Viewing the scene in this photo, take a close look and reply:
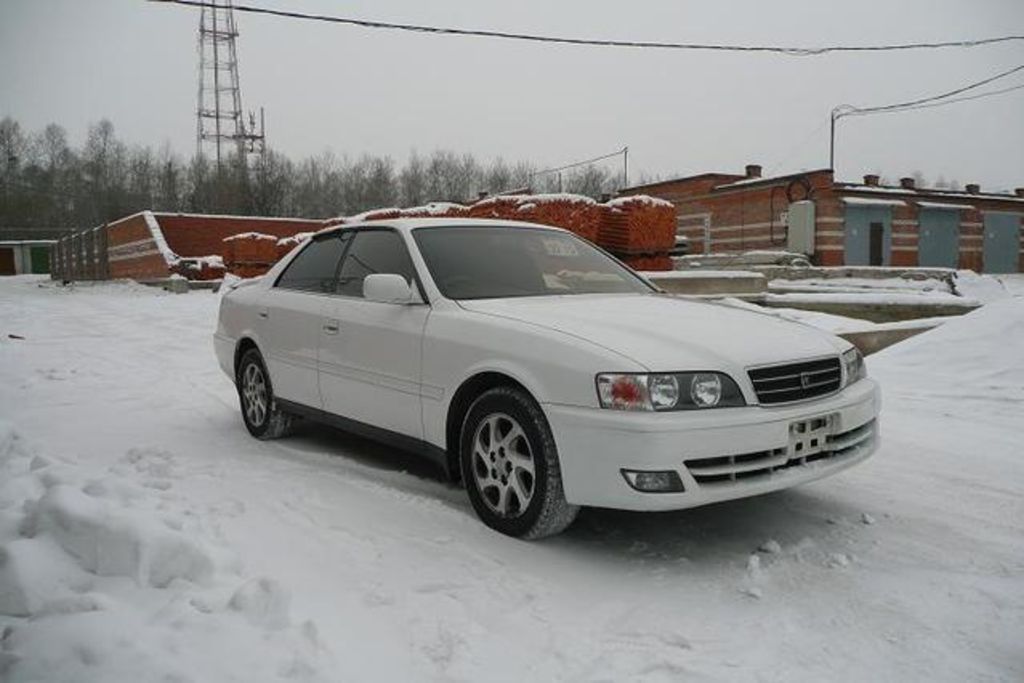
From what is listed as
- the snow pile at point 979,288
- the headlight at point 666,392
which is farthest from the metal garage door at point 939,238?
the headlight at point 666,392

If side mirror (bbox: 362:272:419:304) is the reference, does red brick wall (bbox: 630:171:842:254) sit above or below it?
above

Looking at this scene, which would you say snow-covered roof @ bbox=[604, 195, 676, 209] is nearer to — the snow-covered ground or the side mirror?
the snow-covered ground

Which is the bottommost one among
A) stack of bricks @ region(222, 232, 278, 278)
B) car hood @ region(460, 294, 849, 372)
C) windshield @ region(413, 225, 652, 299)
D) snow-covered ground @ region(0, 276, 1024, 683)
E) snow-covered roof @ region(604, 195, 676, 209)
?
snow-covered ground @ region(0, 276, 1024, 683)

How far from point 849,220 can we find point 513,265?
88.6 feet

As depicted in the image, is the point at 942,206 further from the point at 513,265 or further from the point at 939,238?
the point at 513,265

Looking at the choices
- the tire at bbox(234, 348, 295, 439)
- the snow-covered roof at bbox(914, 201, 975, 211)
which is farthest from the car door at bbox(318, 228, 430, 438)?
the snow-covered roof at bbox(914, 201, 975, 211)

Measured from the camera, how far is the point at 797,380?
137 inches

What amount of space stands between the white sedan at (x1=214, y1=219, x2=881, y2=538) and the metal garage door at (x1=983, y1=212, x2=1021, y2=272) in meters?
34.5

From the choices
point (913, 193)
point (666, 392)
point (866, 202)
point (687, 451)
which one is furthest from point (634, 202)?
point (913, 193)

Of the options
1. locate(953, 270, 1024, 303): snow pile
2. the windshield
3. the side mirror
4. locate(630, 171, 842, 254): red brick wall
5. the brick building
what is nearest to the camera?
the side mirror

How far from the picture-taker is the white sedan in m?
3.20

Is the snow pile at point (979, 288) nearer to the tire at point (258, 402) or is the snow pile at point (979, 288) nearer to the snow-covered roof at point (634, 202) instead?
the snow-covered roof at point (634, 202)

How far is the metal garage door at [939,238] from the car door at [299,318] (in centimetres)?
3054

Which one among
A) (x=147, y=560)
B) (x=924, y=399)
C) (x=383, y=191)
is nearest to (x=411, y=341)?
(x=147, y=560)
